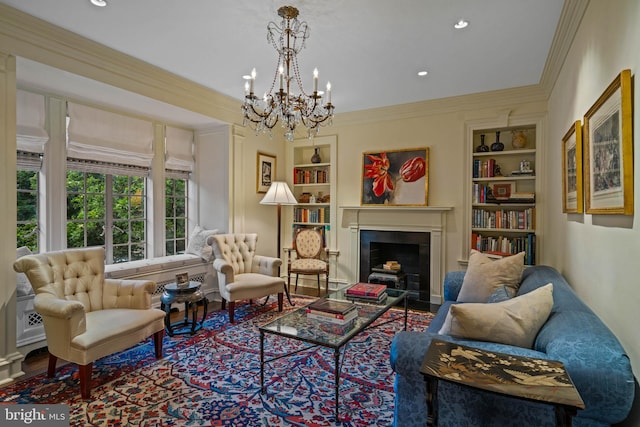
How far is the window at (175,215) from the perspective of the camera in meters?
4.73

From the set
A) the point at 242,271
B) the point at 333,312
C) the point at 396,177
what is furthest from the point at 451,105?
the point at 242,271

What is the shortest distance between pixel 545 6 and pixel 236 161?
3701mm

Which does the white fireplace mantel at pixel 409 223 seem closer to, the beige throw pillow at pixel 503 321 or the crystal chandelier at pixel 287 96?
the crystal chandelier at pixel 287 96

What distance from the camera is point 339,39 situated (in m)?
2.91

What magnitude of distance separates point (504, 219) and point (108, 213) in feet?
15.9

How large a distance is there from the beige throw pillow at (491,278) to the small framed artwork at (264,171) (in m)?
3.35

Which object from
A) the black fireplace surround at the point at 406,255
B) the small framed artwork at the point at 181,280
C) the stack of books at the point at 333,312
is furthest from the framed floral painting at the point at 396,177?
the small framed artwork at the point at 181,280

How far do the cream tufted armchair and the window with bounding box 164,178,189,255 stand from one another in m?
1.06

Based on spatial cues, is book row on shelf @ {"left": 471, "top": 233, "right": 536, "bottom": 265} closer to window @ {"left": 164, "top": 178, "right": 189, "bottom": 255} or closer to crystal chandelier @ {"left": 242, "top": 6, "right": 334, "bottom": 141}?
crystal chandelier @ {"left": 242, "top": 6, "right": 334, "bottom": 141}

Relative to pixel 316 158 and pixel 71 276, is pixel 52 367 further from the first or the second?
pixel 316 158

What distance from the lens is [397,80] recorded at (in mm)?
3826

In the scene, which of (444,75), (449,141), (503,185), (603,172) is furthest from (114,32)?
(503,185)

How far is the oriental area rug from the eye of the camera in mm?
2021

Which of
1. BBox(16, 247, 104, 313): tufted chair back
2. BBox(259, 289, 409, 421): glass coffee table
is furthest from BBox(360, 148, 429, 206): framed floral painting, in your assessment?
BBox(16, 247, 104, 313): tufted chair back
